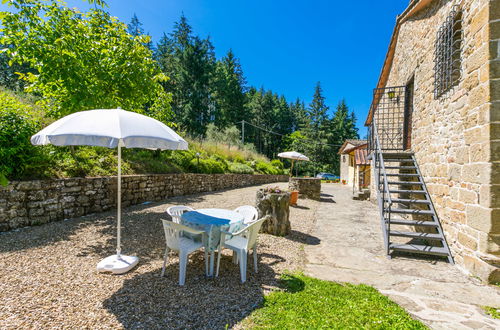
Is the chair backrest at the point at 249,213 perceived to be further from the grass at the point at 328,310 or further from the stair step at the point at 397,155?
the stair step at the point at 397,155

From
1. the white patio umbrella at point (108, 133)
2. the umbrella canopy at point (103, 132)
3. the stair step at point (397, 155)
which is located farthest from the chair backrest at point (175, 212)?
the stair step at point (397, 155)

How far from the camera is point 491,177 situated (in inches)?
134

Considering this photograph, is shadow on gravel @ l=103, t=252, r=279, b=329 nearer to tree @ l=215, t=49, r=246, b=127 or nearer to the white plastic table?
the white plastic table

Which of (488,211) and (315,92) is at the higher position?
(315,92)

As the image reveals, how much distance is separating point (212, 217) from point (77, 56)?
432 centimetres

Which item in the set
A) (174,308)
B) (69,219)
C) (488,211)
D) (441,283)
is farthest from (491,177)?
(69,219)

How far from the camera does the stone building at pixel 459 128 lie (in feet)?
11.3

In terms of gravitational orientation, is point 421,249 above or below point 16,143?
below

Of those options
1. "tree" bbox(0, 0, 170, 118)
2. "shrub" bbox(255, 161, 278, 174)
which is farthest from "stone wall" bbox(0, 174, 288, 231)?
"shrub" bbox(255, 161, 278, 174)

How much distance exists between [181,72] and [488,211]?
98.1 ft

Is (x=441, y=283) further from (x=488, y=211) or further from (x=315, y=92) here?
(x=315, y=92)

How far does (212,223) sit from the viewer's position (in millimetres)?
3344

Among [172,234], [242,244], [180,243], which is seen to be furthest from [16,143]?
[242,244]

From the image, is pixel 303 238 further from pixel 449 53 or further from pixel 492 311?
pixel 449 53
